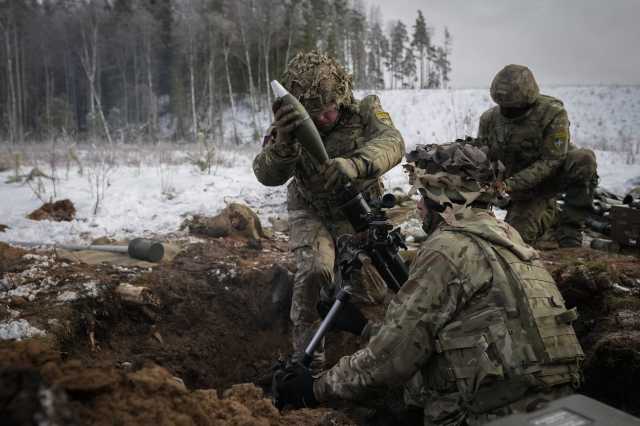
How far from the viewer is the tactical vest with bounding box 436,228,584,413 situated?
72.9 inches

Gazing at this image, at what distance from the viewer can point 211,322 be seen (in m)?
4.13

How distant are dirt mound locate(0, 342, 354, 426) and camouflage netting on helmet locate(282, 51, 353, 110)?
2.10 m

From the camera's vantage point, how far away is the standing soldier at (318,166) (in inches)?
120

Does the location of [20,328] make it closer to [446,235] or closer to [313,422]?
[313,422]

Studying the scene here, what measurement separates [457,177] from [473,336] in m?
Result: 0.72

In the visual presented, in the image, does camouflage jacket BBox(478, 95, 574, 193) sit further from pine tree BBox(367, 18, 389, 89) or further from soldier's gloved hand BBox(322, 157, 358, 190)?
pine tree BBox(367, 18, 389, 89)

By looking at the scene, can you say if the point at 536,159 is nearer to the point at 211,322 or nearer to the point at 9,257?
the point at 211,322

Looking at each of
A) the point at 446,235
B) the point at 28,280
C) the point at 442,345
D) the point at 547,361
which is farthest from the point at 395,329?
the point at 28,280

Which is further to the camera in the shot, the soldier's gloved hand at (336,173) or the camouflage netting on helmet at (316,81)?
Result: the camouflage netting on helmet at (316,81)

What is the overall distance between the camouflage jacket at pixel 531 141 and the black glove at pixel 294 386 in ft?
11.9

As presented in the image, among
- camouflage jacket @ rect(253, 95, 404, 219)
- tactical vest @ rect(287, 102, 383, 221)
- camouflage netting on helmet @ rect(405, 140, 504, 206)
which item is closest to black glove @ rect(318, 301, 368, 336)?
camouflage netting on helmet @ rect(405, 140, 504, 206)

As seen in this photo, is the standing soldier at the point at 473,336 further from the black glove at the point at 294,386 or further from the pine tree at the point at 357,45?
the pine tree at the point at 357,45

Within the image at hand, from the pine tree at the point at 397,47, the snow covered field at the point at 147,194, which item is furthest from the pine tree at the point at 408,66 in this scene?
the snow covered field at the point at 147,194

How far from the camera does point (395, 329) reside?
1.95 metres
